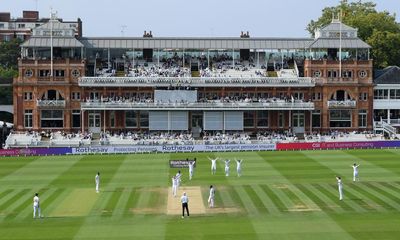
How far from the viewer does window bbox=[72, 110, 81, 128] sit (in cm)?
7212

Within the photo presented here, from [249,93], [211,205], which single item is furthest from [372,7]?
[211,205]

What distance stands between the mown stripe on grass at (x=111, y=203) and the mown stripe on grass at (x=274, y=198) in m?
7.79

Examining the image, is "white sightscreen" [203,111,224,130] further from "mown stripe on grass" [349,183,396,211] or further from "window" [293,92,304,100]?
"mown stripe on grass" [349,183,396,211]

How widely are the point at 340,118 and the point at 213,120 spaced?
13145 millimetres

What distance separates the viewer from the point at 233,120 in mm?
71500

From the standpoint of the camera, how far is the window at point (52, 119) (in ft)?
235

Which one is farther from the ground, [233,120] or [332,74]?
[332,74]

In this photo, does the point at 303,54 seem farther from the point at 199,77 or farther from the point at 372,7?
the point at 372,7

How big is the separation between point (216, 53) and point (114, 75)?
11.5 m

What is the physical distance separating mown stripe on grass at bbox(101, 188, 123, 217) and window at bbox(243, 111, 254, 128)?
3303 centimetres

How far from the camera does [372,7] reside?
10075cm

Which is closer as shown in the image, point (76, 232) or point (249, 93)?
point (76, 232)

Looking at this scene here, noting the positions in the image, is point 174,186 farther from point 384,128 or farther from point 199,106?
point 384,128

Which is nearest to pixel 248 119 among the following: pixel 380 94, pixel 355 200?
pixel 380 94
